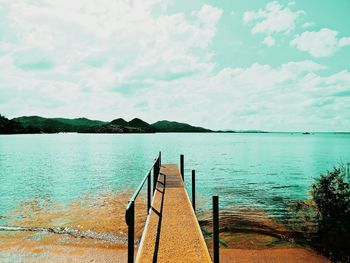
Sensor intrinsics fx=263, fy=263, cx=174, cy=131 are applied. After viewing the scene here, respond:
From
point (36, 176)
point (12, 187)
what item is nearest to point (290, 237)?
point (12, 187)

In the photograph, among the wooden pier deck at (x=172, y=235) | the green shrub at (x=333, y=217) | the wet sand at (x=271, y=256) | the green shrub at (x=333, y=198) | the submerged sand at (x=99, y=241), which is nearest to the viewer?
the wooden pier deck at (x=172, y=235)

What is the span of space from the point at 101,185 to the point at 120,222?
1208 cm

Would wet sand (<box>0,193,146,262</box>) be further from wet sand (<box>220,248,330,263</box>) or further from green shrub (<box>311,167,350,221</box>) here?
green shrub (<box>311,167,350,221</box>)

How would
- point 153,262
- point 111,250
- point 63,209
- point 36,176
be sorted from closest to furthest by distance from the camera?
point 153,262
point 111,250
point 63,209
point 36,176

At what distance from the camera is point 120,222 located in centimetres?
1403

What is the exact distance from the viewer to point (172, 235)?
7.50 metres

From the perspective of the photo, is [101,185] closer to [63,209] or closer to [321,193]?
[63,209]

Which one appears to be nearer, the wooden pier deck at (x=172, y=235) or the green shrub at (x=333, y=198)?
the wooden pier deck at (x=172, y=235)

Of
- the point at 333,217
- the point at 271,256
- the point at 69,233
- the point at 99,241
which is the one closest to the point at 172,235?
the point at 271,256

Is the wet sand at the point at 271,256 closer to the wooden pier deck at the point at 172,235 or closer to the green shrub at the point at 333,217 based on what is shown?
the green shrub at the point at 333,217

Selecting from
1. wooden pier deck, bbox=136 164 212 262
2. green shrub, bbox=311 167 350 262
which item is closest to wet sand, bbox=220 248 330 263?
green shrub, bbox=311 167 350 262

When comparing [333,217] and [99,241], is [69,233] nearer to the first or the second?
[99,241]

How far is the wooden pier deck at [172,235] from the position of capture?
6281 mm

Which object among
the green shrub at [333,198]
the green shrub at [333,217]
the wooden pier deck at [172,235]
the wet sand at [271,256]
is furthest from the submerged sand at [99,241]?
the wooden pier deck at [172,235]
